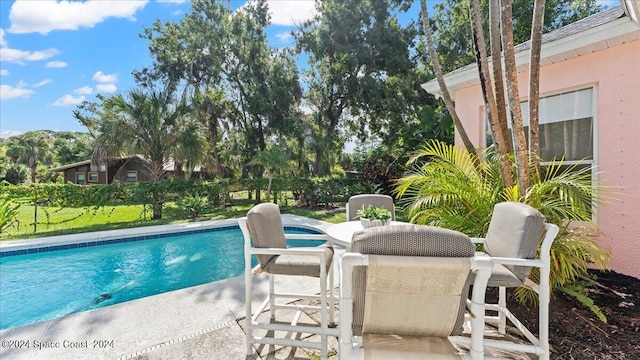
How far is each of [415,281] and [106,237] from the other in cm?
875

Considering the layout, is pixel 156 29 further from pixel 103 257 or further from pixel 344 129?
pixel 103 257

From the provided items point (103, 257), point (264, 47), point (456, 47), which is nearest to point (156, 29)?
point (264, 47)

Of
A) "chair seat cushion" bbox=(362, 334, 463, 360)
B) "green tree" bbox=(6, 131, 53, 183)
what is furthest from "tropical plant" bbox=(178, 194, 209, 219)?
"green tree" bbox=(6, 131, 53, 183)

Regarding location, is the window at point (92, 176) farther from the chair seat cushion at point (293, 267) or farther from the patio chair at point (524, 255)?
the patio chair at point (524, 255)

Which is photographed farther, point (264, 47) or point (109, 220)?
point (264, 47)

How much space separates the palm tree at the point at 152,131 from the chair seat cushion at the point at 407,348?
35.8ft

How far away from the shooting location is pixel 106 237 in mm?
7598

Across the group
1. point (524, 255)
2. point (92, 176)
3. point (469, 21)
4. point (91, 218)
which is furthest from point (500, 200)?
point (92, 176)

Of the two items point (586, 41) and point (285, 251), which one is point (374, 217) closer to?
point (285, 251)

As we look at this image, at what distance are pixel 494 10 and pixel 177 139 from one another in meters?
10.5

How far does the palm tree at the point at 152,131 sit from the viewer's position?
982cm

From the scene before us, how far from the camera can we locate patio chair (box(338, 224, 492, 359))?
60.7 inches

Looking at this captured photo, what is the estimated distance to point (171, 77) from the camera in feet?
58.5

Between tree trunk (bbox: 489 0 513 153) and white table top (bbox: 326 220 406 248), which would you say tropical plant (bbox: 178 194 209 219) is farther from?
tree trunk (bbox: 489 0 513 153)
